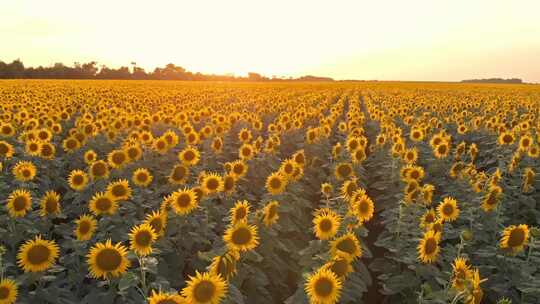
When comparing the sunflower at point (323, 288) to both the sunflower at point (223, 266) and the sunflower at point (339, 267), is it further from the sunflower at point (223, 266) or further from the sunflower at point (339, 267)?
the sunflower at point (223, 266)

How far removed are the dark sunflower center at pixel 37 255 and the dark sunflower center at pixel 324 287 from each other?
2.53 metres

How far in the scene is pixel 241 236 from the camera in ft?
14.3

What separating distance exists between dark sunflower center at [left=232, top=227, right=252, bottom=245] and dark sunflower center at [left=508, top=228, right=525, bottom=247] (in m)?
2.78

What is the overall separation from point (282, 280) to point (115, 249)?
254cm

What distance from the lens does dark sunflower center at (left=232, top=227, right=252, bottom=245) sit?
4344 mm

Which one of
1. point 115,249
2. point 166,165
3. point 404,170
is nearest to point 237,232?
point 115,249

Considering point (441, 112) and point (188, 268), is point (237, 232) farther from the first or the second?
point (441, 112)

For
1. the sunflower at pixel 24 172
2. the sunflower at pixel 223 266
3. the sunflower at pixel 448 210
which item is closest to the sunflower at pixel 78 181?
the sunflower at pixel 24 172

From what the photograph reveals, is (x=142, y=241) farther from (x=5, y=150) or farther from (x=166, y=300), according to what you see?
(x=5, y=150)

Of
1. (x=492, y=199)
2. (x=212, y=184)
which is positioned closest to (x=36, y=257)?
(x=212, y=184)

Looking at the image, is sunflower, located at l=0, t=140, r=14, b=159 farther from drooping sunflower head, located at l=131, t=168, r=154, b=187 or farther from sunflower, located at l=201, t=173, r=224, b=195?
sunflower, located at l=201, t=173, r=224, b=195

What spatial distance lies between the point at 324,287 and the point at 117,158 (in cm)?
531

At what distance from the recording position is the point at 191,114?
48.4 ft

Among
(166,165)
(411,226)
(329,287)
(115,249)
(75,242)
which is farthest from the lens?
(166,165)
